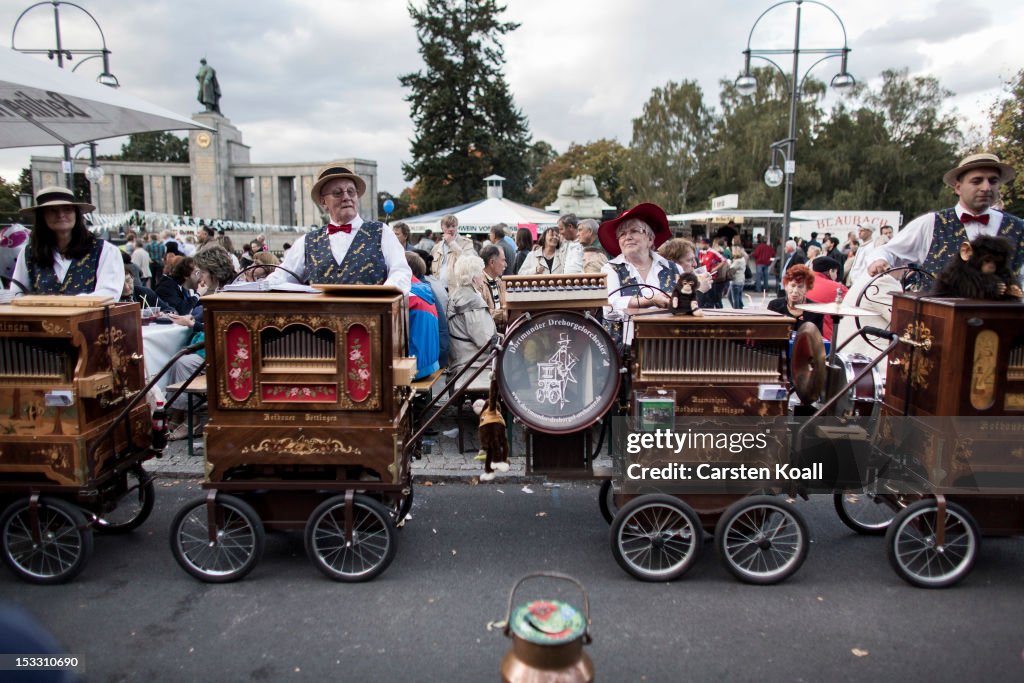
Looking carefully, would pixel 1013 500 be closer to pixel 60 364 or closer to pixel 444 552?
pixel 444 552

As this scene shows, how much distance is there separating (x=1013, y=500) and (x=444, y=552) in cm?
306

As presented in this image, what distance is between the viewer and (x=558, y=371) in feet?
11.7

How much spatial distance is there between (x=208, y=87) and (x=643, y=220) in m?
42.9

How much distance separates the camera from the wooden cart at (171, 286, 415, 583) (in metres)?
3.32

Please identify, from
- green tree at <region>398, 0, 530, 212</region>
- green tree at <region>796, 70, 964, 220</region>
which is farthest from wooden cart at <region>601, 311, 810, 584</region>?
green tree at <region>796, 70, 964, 220</region>

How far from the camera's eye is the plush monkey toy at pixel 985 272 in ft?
11.2

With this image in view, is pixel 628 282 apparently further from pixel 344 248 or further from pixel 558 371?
pixel 344 248

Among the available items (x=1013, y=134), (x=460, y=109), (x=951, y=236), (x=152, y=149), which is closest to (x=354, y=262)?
(x=951, y=236)

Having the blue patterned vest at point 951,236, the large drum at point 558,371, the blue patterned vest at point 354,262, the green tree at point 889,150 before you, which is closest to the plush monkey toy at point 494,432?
the large drum at point 558,371

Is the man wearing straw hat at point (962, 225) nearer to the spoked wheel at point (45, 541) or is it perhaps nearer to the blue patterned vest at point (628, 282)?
the blue patterned vest at point (628, 282)

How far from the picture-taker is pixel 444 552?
3.97 metres

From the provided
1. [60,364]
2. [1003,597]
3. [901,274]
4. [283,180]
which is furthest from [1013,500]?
[283,180]

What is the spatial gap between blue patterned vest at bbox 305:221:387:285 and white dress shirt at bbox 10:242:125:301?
119 centimetres

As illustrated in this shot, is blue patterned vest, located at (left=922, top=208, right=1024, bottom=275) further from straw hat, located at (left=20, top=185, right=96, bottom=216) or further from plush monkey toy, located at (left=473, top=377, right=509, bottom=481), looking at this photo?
straw hat, located at (left=20, top=185, right=96, bottom=216)
